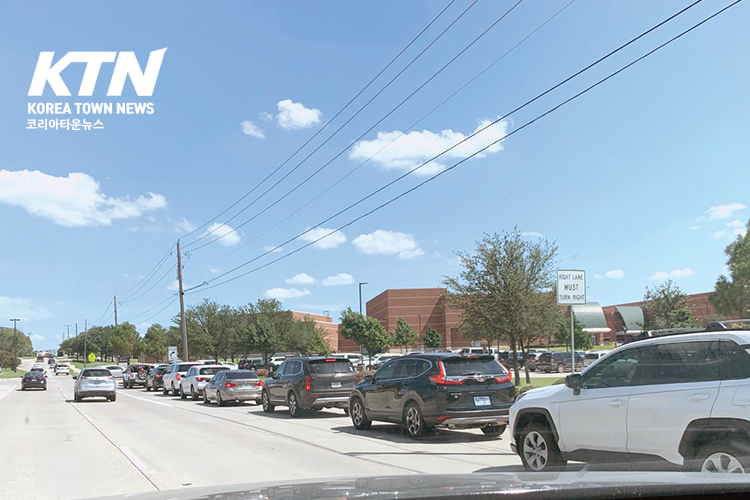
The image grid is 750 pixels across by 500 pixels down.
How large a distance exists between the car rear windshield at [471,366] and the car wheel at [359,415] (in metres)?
2.95

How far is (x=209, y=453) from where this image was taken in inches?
464

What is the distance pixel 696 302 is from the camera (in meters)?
95.1

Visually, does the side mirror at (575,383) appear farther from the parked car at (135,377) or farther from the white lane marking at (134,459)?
the parked car at (135,377)

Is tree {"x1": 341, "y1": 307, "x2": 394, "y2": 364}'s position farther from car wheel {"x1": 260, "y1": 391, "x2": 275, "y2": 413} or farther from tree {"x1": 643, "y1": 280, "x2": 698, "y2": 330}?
car wheel {"x1": 260, "y1": 391, "x2": 275, "y2": 413}

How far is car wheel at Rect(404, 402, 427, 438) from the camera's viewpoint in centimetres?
1295

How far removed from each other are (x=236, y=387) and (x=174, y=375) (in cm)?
1048

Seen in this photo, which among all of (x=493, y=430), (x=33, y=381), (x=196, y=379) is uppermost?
(x=196, y=379)

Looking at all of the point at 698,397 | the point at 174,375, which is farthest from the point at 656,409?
the point at 174,375

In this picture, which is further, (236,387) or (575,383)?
(236,387)

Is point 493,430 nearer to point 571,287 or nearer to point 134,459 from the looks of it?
point 571,287

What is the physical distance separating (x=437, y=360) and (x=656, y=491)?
947 centimetres

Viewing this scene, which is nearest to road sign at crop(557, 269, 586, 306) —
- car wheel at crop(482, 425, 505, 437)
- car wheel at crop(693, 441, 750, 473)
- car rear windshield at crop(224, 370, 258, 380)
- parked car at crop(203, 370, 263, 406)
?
car wheel at crop(482, 425, 505, 437)

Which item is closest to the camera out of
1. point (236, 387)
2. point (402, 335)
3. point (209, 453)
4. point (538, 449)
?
point (538, 449)

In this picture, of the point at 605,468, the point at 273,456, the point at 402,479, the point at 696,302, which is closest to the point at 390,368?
the point at 273,456
